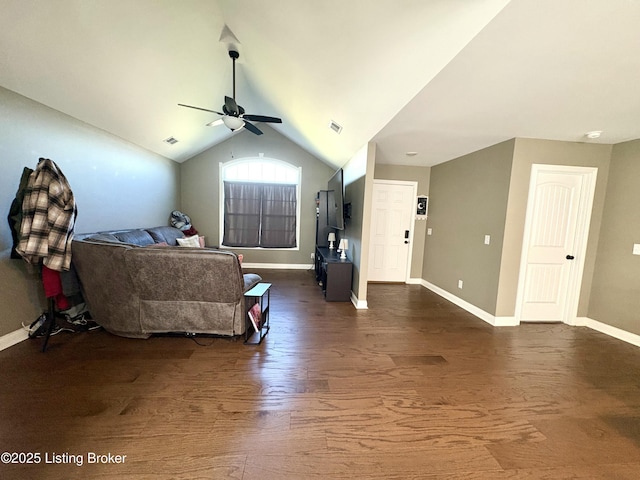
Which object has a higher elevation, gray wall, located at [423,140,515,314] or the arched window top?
the arched window top

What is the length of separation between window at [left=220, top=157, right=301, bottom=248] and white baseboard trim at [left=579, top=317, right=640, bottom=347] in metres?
5.32

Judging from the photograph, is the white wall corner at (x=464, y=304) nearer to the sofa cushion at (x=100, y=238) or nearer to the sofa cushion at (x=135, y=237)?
the sofa cushion at (x=100, y=238)

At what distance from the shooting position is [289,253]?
5.97 metres

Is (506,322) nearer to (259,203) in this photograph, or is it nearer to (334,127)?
(334,127)

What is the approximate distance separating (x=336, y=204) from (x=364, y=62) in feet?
7.56

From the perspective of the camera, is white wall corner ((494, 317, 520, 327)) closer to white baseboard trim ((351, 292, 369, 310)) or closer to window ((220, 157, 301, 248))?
white baseboard trim ((351, 292, 369, 310))

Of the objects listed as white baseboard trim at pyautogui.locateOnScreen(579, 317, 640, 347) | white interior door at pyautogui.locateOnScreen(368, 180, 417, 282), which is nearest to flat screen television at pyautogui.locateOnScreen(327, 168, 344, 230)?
white interior door at pyautogui.locateOnScreen(368, 180, 417, 282)

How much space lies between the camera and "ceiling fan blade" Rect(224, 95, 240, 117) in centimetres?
290

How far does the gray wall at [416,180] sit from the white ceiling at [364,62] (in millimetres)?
1056

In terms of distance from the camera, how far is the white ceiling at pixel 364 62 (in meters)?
1.38

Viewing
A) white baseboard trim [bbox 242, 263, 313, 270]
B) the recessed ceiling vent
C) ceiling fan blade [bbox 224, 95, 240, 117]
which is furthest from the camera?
white baseboard trim [bbox 242, 263, 313, 270]

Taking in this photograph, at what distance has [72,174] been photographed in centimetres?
290

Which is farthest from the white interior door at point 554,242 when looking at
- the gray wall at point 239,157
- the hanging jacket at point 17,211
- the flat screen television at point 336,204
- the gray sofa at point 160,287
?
the hanging jacket at point 17,211

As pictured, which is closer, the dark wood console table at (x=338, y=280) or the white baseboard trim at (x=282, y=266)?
the dark wood console table at (x=338, y=280)
